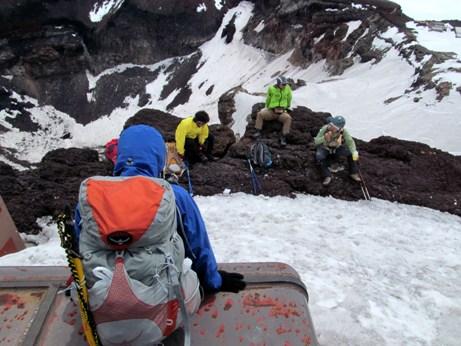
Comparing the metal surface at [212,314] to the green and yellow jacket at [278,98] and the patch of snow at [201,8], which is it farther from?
the patch of snow at [201,8]

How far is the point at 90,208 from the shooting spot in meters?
1.95

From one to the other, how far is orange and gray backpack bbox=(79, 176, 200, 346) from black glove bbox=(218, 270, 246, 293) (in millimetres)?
689

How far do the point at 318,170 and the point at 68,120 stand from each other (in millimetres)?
33582

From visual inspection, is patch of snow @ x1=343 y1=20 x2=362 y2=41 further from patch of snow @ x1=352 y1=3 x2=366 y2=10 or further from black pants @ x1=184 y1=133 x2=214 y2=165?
black pants @ x1=184 y1=133 x2=214 y2=165

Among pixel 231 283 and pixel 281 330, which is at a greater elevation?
pixel 231 283

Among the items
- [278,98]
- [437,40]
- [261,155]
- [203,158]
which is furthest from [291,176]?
[437,40]

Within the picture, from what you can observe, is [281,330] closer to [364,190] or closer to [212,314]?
[212,314]

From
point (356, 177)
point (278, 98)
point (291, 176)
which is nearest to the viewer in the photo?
point (356, 177)

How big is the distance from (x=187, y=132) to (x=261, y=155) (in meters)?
1.72

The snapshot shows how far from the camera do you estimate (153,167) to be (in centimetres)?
244

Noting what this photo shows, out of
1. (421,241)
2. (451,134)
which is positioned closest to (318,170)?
(421,241)

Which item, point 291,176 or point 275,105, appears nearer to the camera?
point 291,176

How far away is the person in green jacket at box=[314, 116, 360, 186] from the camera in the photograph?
8758 millimetres

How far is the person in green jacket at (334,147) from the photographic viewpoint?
876 cm
